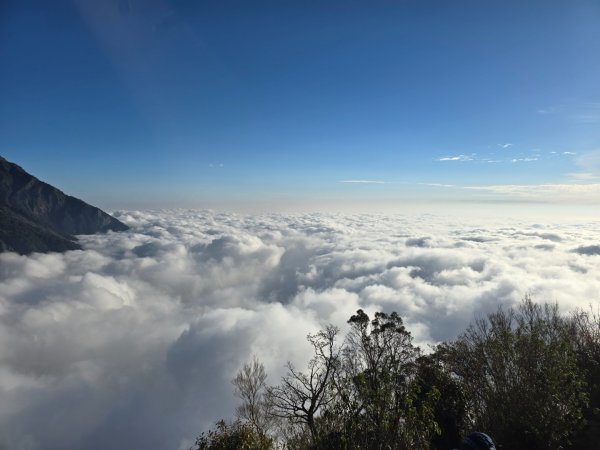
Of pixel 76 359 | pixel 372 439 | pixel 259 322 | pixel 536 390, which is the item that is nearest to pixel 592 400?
pixel 536 390

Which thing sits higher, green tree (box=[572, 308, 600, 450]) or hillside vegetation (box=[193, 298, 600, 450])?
hillside vegetation (box=[193, 298, 600, 450])

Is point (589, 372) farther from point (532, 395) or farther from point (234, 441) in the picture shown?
point (234, 441)

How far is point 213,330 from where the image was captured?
585 feet

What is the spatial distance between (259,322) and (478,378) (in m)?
167

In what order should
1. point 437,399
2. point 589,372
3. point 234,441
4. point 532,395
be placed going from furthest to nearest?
1. point 589,372
2. point 532,395
3. point 234,441
4. point 437,399

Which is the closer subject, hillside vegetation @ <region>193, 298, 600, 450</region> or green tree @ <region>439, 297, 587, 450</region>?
hillside vegetation @ <region>193, 298, 600, 450</region>

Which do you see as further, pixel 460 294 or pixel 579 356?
pixel 460 294

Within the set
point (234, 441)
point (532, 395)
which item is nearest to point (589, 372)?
point (532, 395)

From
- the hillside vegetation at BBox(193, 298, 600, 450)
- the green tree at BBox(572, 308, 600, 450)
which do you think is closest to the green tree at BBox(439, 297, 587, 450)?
the hillside vegetation at BBox(193, 298, 600, 450)

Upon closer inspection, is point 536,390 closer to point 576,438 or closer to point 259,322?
point 576,438

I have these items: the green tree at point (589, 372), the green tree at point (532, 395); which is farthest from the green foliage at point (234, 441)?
the green tree at point (589, 372)

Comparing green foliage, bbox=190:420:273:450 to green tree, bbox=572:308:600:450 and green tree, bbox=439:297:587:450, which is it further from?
green tree, bbox=572:308:600:450

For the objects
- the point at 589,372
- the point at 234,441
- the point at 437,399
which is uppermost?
the point at 437,399

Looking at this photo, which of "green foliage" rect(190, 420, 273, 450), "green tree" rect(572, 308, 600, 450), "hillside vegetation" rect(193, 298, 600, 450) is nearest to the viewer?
"hillside vegetation" rect(193, 298, 600, 450)
